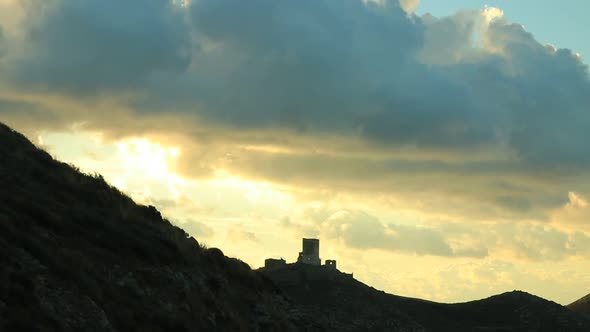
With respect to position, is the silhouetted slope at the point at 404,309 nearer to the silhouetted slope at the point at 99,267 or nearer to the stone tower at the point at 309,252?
the stone tower at the point at 309,252

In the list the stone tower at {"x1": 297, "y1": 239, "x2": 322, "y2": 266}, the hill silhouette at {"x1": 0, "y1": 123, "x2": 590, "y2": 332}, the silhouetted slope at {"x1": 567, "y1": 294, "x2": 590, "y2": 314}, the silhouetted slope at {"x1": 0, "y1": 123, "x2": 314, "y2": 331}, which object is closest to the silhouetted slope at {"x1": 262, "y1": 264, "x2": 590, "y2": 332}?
the stone tower at {"x1": 297, "y1": 239, "x2": 322, "y2": 266}

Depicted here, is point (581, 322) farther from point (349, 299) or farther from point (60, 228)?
point (60, 228)

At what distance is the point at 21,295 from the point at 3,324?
8.97 feet

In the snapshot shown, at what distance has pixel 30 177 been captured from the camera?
1544 inches

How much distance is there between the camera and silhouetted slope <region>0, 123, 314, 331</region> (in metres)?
25.8

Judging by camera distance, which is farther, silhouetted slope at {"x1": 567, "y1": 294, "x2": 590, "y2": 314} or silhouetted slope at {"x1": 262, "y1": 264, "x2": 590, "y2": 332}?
silhouetted slope at {"x1": 567, "y1": 294, "x2": 590, "y2": 314}

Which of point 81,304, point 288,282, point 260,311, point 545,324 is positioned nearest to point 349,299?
point 288,282

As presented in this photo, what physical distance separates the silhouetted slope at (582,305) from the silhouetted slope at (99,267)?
3805 inches

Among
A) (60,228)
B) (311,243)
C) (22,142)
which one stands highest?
(311,243)

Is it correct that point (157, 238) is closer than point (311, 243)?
Yes

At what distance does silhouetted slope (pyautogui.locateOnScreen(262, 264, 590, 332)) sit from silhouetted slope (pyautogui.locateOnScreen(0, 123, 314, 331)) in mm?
53077

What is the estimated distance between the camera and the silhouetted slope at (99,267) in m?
25.8

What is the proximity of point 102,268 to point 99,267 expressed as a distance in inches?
5.7

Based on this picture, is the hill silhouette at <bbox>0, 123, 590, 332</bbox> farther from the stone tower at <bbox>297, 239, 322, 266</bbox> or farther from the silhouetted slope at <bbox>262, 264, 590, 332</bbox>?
the stone tower at <bbox>297, 239, 322, 266</bbox>
